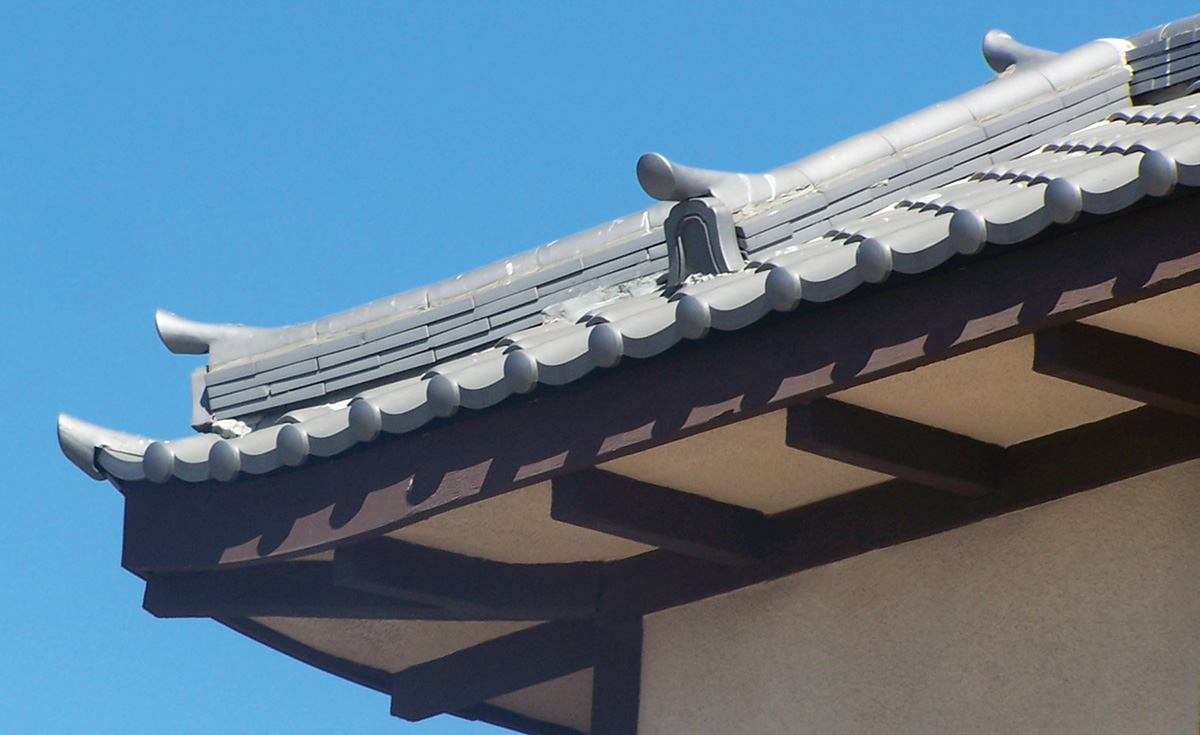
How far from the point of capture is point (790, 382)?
3.27 meters

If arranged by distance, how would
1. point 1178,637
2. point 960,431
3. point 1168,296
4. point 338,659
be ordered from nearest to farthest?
1. point 1168,296
2. point 1178,637
3. point 960,431
4. point 338,659

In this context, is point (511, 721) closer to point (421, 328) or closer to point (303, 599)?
point (303, 599)

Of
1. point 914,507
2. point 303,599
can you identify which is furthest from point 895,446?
point 303,599

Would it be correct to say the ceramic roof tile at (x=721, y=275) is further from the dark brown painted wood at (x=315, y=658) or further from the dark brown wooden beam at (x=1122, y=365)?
the dark brown painted wood at (x=315, y=658)

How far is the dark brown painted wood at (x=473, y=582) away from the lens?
4199 millimetres

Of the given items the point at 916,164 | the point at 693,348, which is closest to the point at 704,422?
the point at 693,348

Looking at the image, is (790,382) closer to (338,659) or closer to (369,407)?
(369,407)

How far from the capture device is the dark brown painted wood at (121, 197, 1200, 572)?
2904mm

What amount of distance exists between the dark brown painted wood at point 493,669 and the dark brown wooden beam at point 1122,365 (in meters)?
1.76

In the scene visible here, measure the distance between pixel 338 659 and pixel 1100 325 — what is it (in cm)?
288

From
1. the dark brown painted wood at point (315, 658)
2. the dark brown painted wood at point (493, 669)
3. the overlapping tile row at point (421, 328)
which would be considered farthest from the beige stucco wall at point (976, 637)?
the dark brown painted wood at point (315, 658)

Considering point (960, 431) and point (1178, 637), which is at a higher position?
point (960, 431)

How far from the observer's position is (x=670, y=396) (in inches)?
135

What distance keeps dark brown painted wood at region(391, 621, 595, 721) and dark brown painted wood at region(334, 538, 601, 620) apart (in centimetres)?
15
